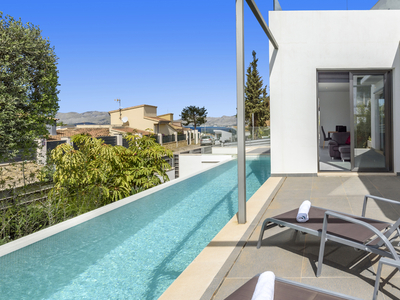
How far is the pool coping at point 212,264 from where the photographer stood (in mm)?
2426

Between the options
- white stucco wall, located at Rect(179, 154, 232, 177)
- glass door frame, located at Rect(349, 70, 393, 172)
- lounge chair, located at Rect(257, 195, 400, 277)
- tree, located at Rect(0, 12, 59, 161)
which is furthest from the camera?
white stucco wall, located at Rect(179, 154, 232, 177)

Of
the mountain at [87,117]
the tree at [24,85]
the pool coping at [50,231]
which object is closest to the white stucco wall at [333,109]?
the pool coping at [50,231]

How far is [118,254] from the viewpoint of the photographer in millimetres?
3883

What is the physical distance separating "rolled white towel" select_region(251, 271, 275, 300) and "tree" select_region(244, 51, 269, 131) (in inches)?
1620

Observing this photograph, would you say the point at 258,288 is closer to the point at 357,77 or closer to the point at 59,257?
the point at 59,257

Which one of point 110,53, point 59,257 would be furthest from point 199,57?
point 59,257

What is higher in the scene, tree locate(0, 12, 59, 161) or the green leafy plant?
the green leafy plant

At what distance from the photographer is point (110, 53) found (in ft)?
236

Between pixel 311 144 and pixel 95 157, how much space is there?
5050mm

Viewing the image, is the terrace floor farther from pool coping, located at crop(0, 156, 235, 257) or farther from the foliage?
the foliage

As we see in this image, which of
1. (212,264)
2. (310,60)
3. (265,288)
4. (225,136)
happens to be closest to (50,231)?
(212,264)

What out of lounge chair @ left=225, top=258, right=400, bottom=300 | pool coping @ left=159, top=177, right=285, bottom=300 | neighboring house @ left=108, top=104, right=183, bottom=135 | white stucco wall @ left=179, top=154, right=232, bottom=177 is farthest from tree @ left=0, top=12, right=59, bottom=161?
→ neighboring house @ left=108, top=104, right=183, bottom=135

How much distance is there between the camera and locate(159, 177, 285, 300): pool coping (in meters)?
2.43

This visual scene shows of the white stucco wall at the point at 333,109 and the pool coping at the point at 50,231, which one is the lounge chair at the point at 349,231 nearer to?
the pool coping at the point at 50,231
